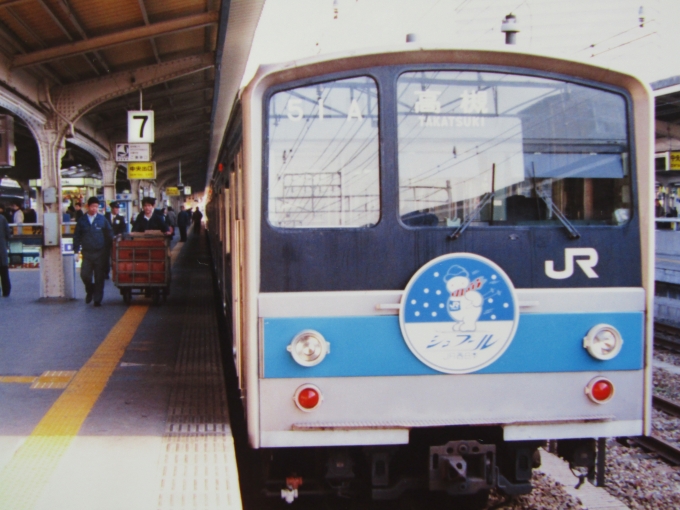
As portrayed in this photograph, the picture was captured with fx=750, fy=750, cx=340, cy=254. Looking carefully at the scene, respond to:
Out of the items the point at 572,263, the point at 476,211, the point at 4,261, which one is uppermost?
the point at 476,211

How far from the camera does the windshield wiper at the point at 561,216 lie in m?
3.89

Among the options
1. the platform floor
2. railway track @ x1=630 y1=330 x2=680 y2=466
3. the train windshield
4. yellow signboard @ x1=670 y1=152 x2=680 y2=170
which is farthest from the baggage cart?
yellow signboard @ x1=670 y1=152 x2=680 y2=170

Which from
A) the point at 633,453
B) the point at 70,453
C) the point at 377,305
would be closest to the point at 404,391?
the point at 377,305

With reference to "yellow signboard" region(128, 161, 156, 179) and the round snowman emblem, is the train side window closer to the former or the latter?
the round snowman emblem

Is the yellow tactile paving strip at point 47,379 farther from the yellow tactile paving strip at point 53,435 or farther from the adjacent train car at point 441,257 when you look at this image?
the adjacent train car at point 441,257

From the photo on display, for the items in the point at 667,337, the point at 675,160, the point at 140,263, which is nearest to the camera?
the point at 667,337

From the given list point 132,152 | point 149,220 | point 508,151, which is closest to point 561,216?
point 508,151

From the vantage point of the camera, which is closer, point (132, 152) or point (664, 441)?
point (664, 441)

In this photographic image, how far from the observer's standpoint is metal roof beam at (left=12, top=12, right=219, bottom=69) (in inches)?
417

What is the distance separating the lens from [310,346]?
375 cm

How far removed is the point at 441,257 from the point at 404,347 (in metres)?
0.49

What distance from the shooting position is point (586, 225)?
396 centimetres

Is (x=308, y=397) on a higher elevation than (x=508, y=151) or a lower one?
lower

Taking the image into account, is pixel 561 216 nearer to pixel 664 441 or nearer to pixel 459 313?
pixel 459 313
